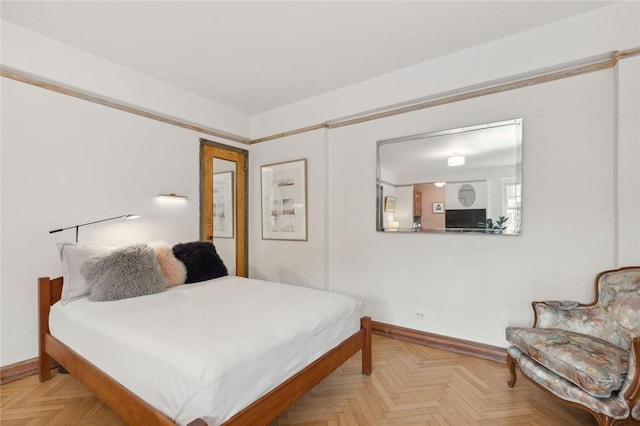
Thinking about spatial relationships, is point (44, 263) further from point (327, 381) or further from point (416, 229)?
point (416, 229)

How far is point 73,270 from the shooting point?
2271mm

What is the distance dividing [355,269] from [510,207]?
5.52 ft

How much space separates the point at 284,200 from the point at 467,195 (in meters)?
2.24

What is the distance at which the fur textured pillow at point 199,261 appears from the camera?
9.28ft

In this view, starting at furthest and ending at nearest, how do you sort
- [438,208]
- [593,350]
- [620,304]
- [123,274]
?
1. [438,208]
2. [123,274]
3. [620,304]
4. [593,350]

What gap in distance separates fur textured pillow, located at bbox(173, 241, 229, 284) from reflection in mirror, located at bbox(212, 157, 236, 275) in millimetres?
855

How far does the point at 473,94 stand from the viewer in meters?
2.70

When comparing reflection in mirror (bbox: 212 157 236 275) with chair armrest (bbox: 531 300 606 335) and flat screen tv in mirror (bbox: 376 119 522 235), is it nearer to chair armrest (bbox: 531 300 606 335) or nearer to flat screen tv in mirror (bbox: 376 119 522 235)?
flat screen tv in mirror (bbox: 376 119 522 235)

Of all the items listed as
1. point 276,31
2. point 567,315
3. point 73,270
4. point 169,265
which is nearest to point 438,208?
point 567,315

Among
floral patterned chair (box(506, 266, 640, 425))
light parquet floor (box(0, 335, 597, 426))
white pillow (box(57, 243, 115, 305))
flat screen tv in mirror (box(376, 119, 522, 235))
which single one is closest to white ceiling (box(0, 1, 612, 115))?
flat screen tv in mirror (box(376, 119, 522, 235))

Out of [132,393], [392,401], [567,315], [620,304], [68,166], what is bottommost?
[392,401]

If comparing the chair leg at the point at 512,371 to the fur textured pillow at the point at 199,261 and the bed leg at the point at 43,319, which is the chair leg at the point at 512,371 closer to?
the fur textured pillow at the point at 199,261

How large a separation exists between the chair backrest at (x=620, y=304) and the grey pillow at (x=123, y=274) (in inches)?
128

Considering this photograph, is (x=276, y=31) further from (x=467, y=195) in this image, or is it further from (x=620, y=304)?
(x=620, y=304)
